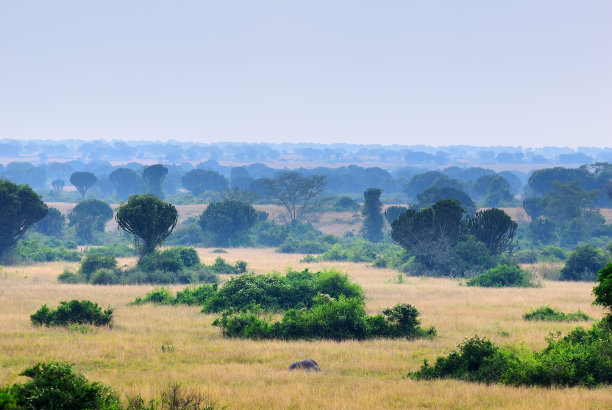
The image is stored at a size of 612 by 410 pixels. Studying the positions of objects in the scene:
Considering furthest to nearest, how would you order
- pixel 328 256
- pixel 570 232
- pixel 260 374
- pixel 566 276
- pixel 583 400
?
pixel 570 232 < pixel 328 256 < pixel 566 276 < pixel 260 374 < pixel 583 400

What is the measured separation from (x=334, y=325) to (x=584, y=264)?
28173mm

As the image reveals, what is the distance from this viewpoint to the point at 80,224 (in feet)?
257

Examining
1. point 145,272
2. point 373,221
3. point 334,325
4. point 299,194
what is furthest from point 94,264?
point 299,194

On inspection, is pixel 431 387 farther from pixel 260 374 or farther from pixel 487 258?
pixel 487 258

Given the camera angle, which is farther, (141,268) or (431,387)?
(141,268)

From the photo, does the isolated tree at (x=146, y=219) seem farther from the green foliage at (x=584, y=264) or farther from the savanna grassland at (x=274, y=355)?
the green foliage at (x=584, y=264)

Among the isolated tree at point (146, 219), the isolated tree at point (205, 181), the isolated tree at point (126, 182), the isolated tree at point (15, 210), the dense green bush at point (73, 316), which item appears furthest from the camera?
the isolated tree at point (205, 181)

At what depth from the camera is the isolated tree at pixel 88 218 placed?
7794cm

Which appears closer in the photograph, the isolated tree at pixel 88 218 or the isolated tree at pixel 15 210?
the isolated tree at pixel 15 210

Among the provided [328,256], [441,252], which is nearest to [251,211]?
[328,256]

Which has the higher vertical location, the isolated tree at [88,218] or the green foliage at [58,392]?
the green foliage at [58,392]

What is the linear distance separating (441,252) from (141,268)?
2107 centimetres

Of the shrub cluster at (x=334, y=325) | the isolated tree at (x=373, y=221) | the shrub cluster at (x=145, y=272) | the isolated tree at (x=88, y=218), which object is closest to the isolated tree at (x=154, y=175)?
the isolated tree at (x=88, y=218)

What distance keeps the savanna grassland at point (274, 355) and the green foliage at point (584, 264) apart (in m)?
12.8
